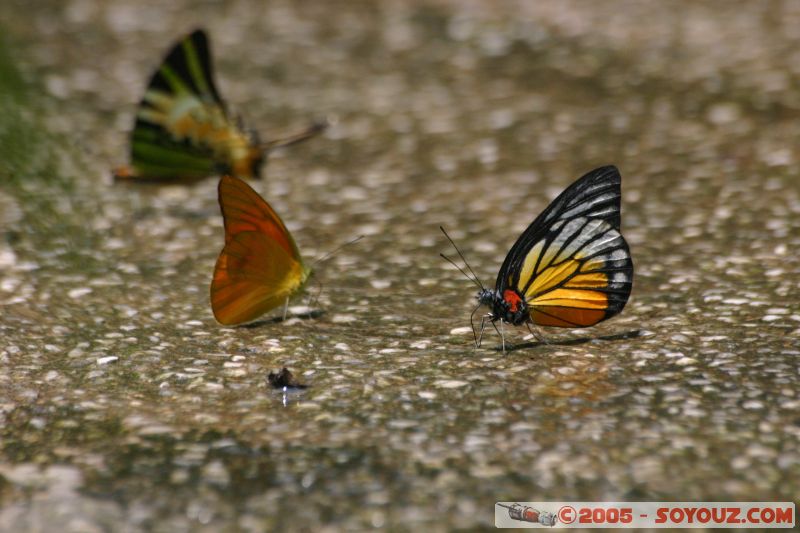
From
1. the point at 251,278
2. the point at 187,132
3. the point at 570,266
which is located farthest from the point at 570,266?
the point at 187,132

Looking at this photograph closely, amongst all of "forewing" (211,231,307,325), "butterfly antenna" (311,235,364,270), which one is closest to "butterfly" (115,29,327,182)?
"butterfly antenna" (311,235,364,270)

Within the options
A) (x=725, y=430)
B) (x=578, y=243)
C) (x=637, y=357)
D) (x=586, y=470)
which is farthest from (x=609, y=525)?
(x=578, y=243)

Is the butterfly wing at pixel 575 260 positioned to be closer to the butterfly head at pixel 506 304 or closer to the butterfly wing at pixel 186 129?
the butterfly head at pixel 506 304

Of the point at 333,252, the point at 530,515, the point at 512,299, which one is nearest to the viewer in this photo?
the point at 530,515

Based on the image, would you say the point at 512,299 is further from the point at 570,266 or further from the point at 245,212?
the point at 245,212

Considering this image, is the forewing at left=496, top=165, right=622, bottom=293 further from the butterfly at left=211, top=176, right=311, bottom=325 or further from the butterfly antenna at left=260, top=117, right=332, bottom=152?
the butterfly antenna at left=260, top=117, right=332, bottom=152

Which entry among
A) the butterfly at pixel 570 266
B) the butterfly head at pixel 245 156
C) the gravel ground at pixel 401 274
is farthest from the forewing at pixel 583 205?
the butterfly head at pixel 245 156
